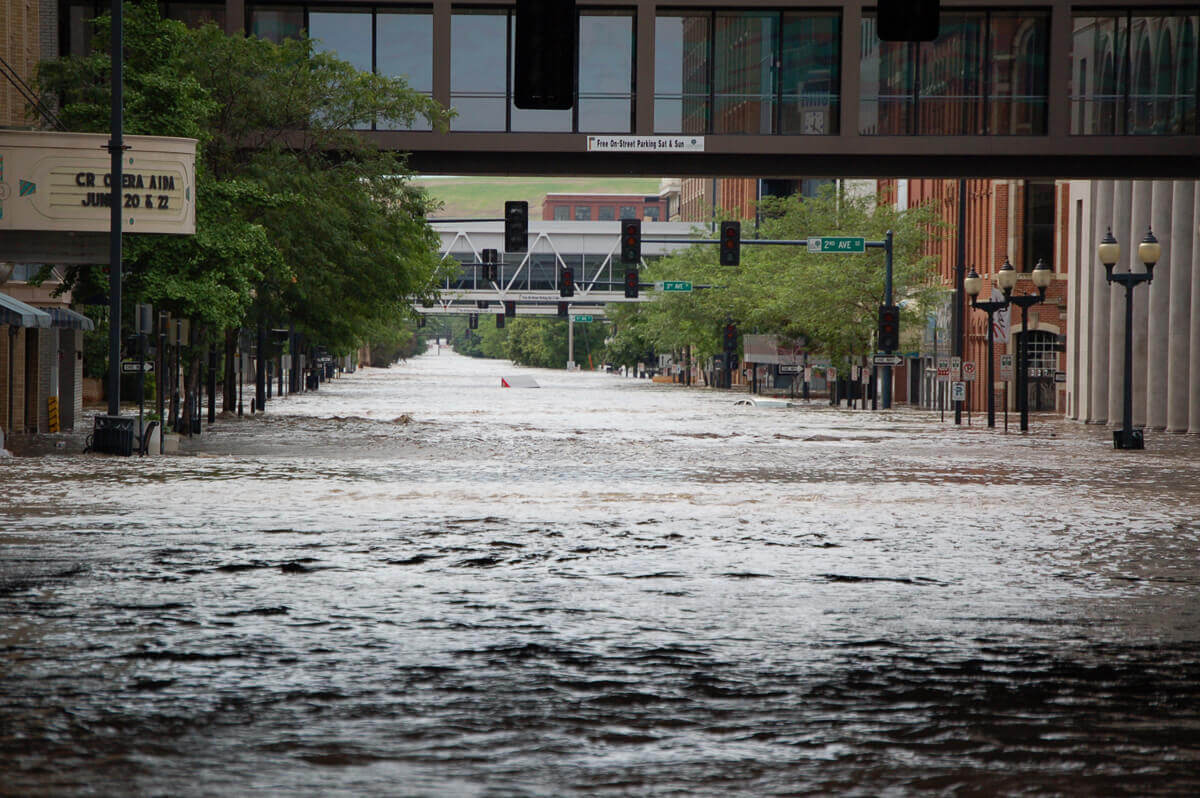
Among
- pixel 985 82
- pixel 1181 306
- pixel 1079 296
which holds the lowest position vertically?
pixel 1181 306

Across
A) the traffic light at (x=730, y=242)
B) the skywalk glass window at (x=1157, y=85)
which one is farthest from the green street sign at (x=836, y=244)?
the skywalk glass window at (x=1157, y=85)

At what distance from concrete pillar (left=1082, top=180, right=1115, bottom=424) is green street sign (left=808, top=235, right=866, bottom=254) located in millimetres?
7966

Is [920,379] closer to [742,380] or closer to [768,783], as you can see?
[742,380]

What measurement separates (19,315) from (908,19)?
2059 centimetres

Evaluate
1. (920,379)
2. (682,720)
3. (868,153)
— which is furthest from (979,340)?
(682,720)

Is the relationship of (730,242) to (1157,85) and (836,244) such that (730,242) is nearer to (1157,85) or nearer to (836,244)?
(836,244)

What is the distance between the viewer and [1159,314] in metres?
49.5

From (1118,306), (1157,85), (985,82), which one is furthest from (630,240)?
(1157,85)

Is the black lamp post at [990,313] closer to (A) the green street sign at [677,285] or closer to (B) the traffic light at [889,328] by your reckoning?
(B) the traffic light at [889,328]

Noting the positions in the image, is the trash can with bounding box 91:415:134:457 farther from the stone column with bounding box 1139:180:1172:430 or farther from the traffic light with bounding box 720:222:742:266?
the stone column with bounding box 1139:180:1172:430

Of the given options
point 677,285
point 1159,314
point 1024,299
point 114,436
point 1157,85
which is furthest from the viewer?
point 677,285

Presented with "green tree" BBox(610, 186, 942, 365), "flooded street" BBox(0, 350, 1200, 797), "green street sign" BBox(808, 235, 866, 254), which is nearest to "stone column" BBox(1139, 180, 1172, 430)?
"green street sign" BBox(808, 235, 866, 254)

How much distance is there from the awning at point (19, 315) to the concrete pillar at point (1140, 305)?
32.3 meters

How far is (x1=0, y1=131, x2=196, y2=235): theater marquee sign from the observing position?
2930 centimetres
